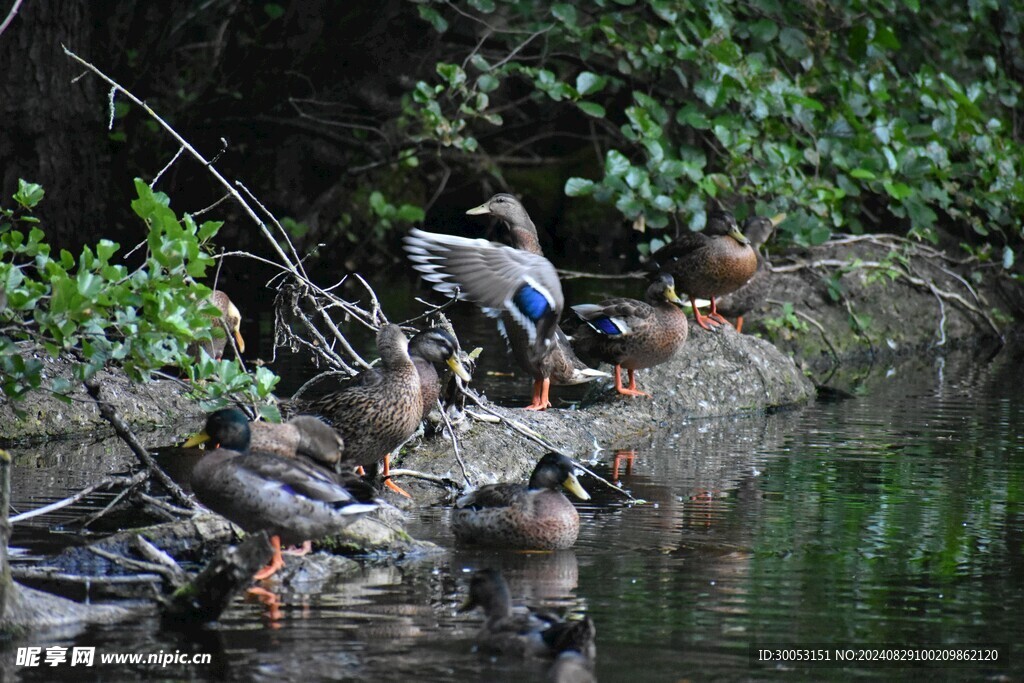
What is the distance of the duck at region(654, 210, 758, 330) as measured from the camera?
11.0m

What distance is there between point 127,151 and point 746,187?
7.32 m

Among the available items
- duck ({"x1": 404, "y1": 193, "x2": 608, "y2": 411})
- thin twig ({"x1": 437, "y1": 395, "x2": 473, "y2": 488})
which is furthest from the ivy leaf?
thin twig ({"x1": 437, "y1": 395, "x2": 473, "y2": 488})

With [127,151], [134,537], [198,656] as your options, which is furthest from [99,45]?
[198,656]

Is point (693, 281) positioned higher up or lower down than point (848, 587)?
higher up

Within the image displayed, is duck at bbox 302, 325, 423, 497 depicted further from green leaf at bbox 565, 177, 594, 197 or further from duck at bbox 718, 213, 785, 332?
duck at bbox 718, 213, 785, 332

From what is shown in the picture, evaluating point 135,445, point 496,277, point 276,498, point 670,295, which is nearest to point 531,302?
point 496,277

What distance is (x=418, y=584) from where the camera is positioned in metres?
5.53

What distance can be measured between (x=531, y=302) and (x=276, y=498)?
2971 millimetres

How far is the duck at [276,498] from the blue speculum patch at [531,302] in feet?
8.67

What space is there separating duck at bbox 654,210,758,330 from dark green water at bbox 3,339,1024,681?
2370 millimetres

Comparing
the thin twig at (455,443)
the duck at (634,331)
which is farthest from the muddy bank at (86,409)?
the duck at (634,331)

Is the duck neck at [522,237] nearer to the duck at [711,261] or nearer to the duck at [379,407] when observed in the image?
the duck at [711,261]

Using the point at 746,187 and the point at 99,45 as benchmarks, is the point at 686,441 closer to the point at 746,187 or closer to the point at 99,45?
the point at 746,187

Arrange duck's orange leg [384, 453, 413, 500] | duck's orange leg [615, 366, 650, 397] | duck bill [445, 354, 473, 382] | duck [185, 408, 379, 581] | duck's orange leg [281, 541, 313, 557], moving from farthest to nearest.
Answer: duck's orange leg [615, 366, 650, 397], duck bill [445, 354, 473, 382], duck's orange leg [384, 453, 413, 500], duck's orange leg [281, 541, 313, 557], duck [185, 408, 379, 581]
